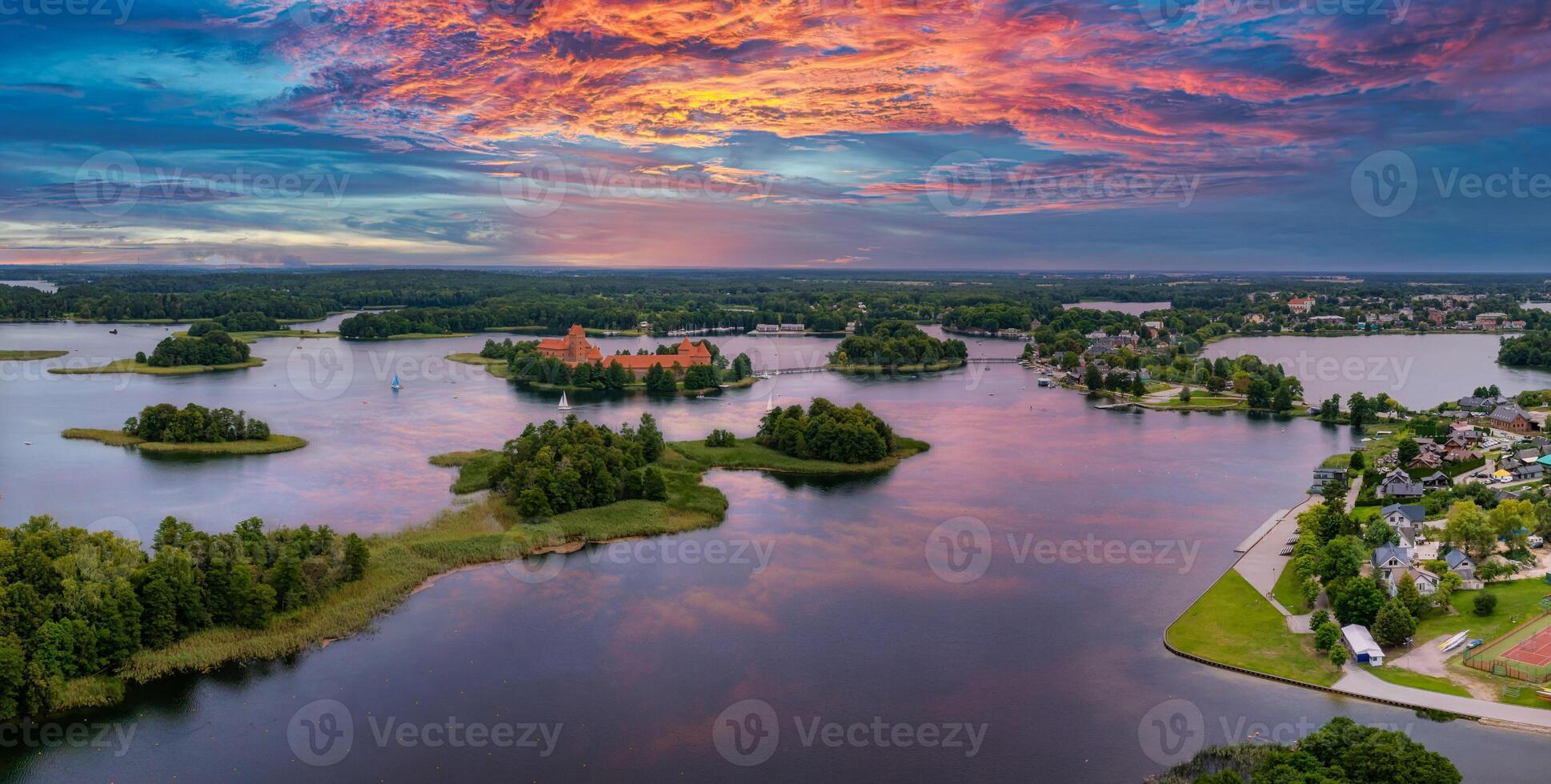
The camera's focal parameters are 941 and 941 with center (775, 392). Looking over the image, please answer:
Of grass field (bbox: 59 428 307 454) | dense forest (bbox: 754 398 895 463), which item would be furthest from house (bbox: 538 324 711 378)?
grass field (bbox: 59 428 307 454)

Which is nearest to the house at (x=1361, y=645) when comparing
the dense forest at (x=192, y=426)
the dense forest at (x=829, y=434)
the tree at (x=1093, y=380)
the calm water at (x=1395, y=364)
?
the dense forest at (x=829, y=434)

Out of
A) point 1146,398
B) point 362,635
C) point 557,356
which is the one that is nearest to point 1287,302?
point 1146,398

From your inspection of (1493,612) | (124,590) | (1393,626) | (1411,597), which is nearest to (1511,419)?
(1493,612)

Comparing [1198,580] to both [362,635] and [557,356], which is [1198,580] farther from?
[557,356]

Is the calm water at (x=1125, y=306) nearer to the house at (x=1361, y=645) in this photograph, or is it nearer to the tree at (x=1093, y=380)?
the tree at (x=1093, y=380)

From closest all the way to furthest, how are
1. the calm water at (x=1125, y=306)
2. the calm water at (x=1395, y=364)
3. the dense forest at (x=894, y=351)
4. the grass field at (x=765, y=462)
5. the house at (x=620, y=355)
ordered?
the grass field at (x=765, y=462) → the calm water at (x=1395, y=364) → the house at (x=620, y=355) → the dense forest at (x=894, y=351) → the calm water at (x=1125, y=306)
